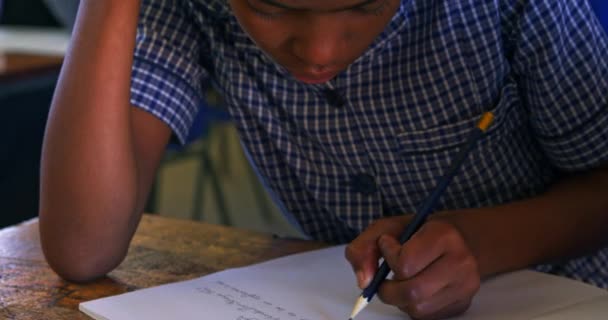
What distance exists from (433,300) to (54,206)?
0.46 meters

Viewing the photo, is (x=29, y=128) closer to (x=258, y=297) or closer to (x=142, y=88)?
(x=142, y=88)

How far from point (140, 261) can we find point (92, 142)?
0.15 meters

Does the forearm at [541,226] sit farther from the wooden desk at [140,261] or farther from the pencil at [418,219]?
the wooden desk at [140,261]

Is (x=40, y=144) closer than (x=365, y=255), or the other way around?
(x=365, y=255)

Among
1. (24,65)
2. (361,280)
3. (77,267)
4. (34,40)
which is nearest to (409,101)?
(361,280)

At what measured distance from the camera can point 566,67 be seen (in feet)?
3.28

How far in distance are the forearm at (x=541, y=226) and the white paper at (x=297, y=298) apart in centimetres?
3

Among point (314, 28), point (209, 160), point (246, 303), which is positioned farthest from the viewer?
point (209, 160)

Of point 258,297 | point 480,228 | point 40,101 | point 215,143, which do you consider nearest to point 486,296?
point 480,228

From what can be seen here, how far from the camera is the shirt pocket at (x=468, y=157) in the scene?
1.09m

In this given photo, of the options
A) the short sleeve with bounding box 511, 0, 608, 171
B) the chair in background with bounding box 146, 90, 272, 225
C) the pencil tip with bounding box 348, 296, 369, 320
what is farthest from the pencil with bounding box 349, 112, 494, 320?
the chair in background with bounding box 146, 90, 272, 225

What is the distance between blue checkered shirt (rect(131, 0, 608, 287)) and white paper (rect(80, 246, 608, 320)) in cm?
19

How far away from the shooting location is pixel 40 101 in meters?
2.53

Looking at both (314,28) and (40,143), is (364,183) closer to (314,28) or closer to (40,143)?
(314,28)
